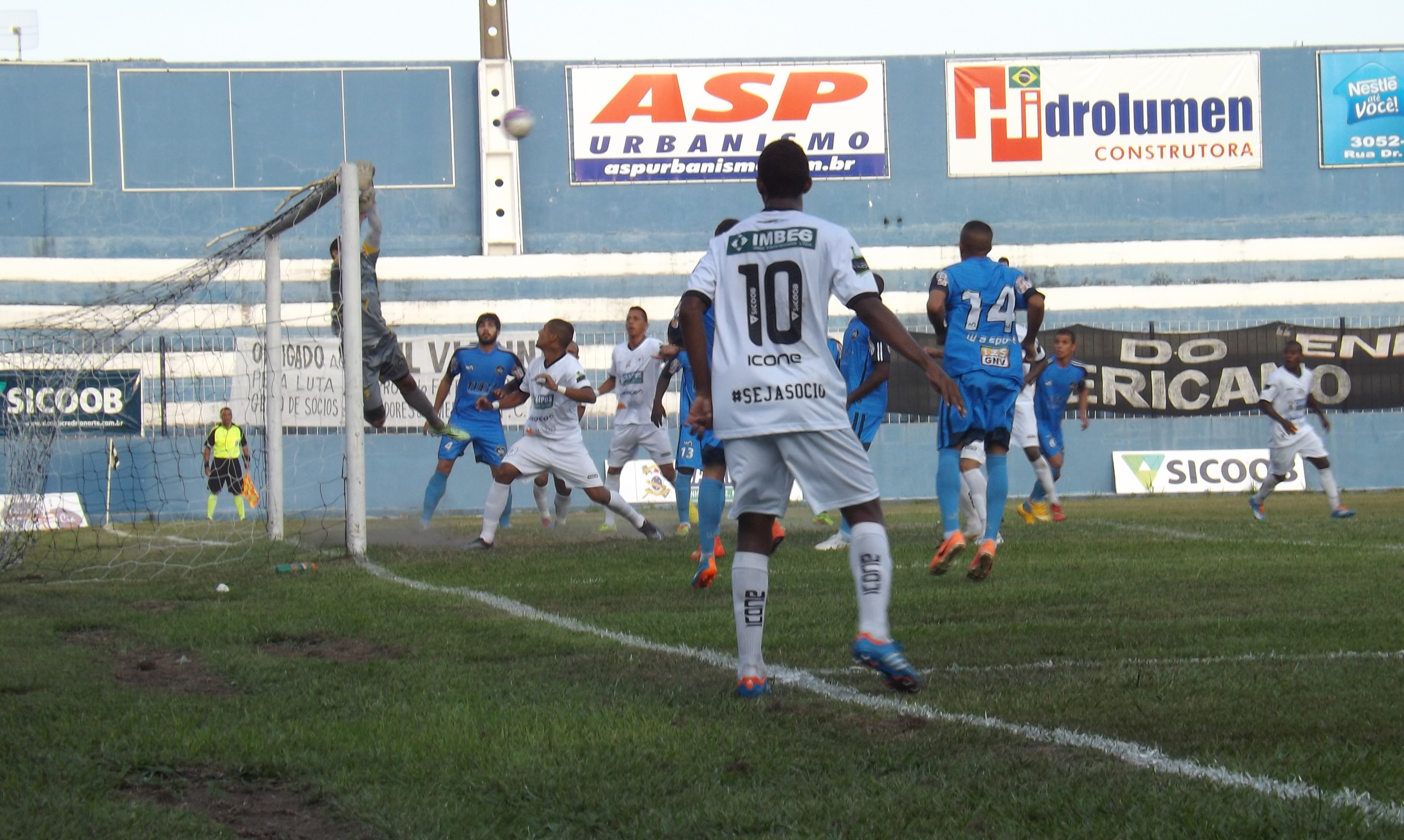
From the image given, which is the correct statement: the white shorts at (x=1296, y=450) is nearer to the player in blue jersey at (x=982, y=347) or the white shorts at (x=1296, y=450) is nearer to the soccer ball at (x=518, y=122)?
the player in blue jersey at (x=982, y=347)

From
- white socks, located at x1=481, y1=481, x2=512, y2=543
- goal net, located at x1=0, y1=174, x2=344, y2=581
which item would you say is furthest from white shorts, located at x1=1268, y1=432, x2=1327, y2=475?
goal net, located at x1=0, y1=174, x2=344, y2=581

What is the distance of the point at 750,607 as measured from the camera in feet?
Answer: 16.3

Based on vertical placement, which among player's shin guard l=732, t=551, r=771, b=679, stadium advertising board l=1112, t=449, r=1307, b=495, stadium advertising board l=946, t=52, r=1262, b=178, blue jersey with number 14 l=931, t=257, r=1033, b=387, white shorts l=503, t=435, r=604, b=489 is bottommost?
stadium advertising board l=1112, t=449, r=1307, b=495

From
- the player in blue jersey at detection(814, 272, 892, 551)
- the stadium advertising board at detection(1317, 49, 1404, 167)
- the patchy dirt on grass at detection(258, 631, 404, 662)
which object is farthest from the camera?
the stadium advertising board at detection(1317, 49, 1404, 167)

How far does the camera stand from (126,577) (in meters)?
10.5

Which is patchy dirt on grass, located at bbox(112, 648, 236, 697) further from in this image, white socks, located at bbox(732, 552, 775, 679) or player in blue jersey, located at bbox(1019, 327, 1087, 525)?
player in blue jersey, located at bbox(1019, 327, 1087, 525)

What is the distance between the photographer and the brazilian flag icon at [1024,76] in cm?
2984

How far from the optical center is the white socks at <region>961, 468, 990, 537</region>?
10.3 m

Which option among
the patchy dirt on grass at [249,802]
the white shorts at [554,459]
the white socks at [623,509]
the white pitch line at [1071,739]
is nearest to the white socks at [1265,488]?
the white socks at [623,509]

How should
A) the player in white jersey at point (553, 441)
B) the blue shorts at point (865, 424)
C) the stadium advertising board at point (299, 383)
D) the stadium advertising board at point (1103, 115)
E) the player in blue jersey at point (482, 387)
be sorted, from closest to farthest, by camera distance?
1. the blue shorts at point (865, 424)
2. the player in white jersey at point (553, 441)
3. the stadium advertising board at point (299, 383)
4. the player in blue jersey at point (482, 387)
5. the stadium advertising board at point (1103, 115)

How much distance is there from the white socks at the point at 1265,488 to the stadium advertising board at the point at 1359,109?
16.6 meters

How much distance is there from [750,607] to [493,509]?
7652 millimetres

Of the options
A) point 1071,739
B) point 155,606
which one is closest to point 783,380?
point 1071,739

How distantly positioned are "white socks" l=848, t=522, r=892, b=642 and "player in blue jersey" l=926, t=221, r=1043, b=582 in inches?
161
